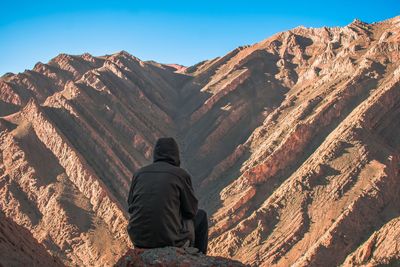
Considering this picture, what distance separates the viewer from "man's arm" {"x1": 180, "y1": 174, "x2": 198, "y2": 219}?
6062mm

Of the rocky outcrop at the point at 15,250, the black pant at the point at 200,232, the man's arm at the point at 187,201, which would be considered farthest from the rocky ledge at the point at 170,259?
the rocky outcrop at the point at 15,250

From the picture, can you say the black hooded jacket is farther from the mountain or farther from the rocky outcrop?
the mountain

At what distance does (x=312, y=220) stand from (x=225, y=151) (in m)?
16.4

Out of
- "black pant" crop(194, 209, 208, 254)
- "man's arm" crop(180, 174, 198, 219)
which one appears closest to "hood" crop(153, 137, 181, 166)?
"man's arm" crop(180, 174, 198, 219)

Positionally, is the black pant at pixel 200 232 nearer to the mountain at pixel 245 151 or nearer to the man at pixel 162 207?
the man at pixel 162 207

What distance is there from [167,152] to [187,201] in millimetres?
680

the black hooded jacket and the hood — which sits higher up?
the hood

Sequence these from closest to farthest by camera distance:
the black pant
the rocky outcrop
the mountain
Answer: the black pant < the rocky outcrop < the mountain

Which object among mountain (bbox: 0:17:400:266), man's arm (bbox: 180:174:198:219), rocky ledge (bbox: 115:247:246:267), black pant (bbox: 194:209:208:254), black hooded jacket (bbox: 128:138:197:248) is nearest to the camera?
rocky ledge (bbox: 115:247:246:267)

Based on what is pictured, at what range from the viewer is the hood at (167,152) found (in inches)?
248

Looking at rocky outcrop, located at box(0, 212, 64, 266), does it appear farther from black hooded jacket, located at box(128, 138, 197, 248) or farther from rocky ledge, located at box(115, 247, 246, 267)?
rocky ledge, located at box(115, 247, 246, 267)

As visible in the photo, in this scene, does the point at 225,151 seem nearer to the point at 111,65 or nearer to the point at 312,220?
the point at 312,220

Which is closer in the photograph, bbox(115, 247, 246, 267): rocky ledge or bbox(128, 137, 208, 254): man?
bbox(115, 247, 246, 267): rocky ledge

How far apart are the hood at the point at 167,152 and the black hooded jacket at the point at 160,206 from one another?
13 cm
